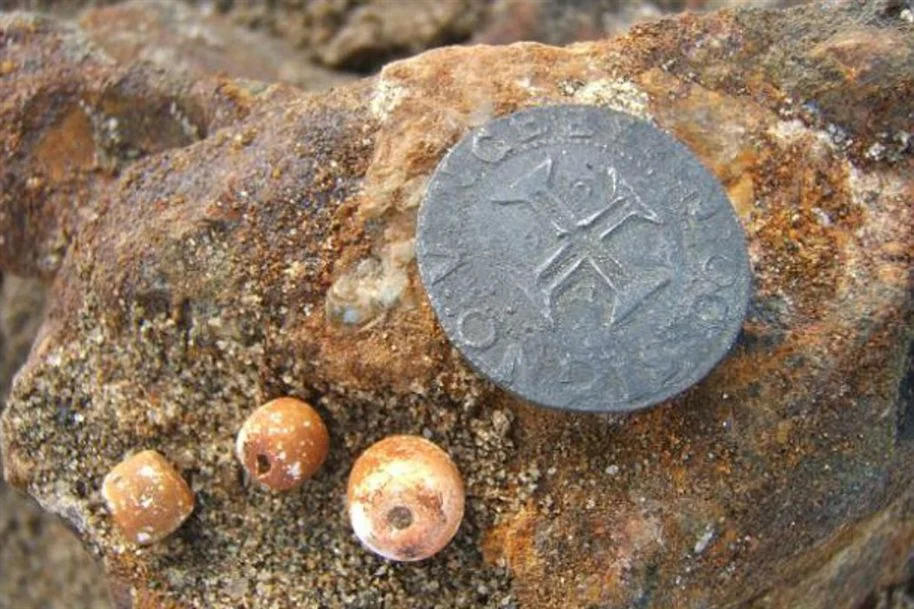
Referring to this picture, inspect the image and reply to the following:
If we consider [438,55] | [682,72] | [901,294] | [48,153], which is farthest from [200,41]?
[901,294]

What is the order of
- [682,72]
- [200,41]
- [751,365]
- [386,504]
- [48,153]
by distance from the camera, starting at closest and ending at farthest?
[386,504], [751,365], [682,72], [48,153], [200,41]

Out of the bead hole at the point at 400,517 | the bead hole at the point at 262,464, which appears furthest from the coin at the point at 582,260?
the bead hole at the point at 262,464

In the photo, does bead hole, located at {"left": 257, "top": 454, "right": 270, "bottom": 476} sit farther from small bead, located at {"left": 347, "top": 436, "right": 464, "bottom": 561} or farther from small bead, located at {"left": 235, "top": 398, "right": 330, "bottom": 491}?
small bead, located at {"left": 347, "top": 436, "right": 464, "bottom": 561}

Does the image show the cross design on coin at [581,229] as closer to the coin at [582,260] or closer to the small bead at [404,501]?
the coin at [582,260]

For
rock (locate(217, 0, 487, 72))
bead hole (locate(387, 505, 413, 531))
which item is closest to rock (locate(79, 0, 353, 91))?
rock (locate(217, 0, 487, 72))

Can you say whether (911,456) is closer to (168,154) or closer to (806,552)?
(806,552)

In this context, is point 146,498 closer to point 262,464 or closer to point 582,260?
point 262,464
